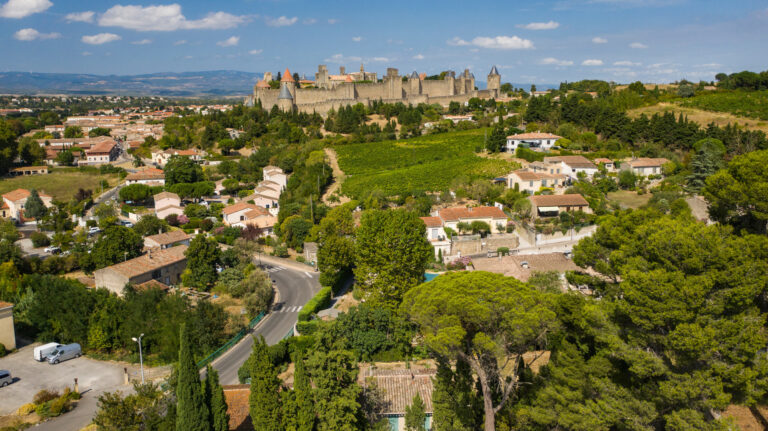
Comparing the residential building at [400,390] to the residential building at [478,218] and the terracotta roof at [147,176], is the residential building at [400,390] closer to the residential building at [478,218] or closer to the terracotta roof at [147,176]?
the residential building at [478,218]

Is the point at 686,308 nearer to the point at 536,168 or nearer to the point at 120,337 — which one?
the point at 120,337

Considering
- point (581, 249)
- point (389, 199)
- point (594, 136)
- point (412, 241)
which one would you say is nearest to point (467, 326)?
point (581, 249)

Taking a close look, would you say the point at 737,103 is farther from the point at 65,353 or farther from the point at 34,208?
the point at 34,208

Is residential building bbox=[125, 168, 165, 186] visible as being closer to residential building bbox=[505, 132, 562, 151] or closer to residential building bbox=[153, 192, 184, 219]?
residential building bbox=[153, 192, 184, 219]

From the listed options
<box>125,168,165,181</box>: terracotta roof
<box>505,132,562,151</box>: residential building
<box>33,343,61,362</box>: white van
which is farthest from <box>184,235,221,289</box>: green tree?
<box>505,132,562,151</box>: residential building

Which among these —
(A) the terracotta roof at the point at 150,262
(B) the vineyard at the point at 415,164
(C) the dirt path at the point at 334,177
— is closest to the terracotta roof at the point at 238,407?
(A) the terracotta roof at the point at 150,262

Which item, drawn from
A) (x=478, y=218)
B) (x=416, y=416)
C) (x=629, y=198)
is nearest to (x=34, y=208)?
(x=478, y=218)
